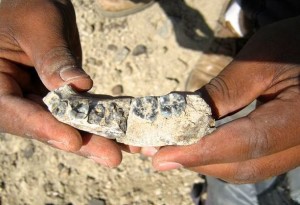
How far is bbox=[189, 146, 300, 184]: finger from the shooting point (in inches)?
76.2

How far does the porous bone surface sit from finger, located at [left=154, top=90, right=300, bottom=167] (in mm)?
49

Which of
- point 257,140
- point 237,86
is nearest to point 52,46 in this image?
point 237,86

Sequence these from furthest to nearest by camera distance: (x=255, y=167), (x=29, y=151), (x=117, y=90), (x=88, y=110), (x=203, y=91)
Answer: (x=117, y=90) < (x=29, y=151) < (x=255, y=167) < (x=203, y=91) < (x=88, y=110)

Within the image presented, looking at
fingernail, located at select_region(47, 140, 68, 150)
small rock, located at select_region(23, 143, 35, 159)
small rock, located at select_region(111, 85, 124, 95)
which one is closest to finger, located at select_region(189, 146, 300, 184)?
fingernail, located at select_region(47, 140, 68, 150)

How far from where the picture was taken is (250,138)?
170 centimetres

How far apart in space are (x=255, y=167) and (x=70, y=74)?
0.92 m

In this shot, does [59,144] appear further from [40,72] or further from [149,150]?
[149,150]

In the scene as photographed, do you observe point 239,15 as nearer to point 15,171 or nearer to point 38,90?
point 38,90

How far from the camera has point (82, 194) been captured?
2816 millimetres

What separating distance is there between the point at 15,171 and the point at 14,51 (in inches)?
46.3

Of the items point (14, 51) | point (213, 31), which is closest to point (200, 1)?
point (213, 31)

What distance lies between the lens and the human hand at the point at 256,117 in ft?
5.61

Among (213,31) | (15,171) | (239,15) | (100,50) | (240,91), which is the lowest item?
(15,171)

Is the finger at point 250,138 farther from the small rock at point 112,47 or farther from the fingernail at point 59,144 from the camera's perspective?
the small rock at point 112,47
